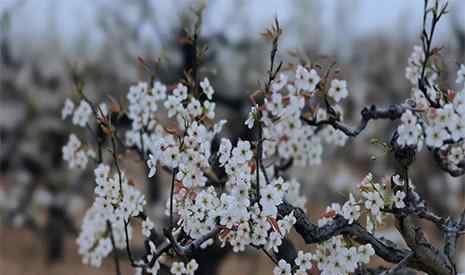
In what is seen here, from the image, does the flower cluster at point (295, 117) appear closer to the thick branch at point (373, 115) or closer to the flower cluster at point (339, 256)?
the thick branch at point (373, 115)

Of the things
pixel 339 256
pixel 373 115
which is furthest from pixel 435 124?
pixel 339 256

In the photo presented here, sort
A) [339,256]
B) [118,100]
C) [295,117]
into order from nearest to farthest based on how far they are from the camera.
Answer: [339,256]
[295,117]
[118,100]

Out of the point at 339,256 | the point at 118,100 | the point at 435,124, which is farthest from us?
the point at 118,100

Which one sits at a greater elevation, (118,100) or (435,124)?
(118,100)

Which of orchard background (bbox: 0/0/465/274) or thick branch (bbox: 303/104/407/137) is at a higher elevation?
orchard background (bbox: 0/0/465/274)

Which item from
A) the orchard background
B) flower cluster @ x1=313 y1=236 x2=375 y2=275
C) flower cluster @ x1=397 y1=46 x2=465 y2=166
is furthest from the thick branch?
the orchard background

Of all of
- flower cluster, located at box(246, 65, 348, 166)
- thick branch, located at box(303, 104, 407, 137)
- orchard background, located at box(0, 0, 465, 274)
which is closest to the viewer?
thick branch, located at box(303, 104, 407, 137)

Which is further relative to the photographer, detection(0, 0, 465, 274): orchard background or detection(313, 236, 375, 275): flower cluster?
detection(0, 0, 465, 274): orchard background

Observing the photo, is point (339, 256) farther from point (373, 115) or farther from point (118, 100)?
point (118, 100)

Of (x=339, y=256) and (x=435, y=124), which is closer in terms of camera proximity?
(x=435, y=124)

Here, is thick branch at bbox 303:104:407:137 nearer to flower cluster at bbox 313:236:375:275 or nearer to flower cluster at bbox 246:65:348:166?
flower cluster at bbox 246:65:348:166

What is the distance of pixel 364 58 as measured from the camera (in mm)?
13586

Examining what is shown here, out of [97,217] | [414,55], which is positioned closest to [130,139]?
[97,217]

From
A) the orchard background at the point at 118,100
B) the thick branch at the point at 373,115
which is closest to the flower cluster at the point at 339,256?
the thick branch at the point at 373,115
